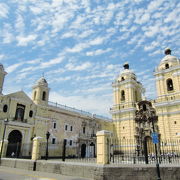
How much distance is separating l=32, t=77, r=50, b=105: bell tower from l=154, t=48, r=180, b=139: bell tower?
1734cm

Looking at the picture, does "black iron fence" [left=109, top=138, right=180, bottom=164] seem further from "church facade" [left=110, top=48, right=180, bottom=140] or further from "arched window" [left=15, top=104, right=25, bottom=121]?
"arched window" [left=15, top=104, right=25, bottom=121]

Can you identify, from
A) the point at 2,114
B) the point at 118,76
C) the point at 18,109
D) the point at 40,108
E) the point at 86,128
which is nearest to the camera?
the point at 2,114

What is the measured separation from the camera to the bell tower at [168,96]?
26.3 metres

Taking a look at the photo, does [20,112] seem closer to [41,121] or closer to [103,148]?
[41,121]

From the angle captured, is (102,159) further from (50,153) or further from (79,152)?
(79,152)

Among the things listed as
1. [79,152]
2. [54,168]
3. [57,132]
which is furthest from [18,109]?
[54,168]

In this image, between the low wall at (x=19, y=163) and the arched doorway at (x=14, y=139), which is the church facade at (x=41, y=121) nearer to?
the arched doorway at (x=14, y=139)

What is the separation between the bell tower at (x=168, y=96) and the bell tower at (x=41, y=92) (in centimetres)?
1734

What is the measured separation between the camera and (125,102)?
3319cm

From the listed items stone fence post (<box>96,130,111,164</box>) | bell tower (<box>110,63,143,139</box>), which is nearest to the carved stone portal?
bell tower (<box>110,63,143,139</box>)

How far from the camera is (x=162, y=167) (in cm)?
924

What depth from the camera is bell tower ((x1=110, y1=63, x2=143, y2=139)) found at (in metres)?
31.7

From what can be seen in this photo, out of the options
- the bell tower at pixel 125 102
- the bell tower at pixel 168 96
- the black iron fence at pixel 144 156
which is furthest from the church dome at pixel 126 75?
the black iron fence at pixel 144 156

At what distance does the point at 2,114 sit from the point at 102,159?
1818cm
